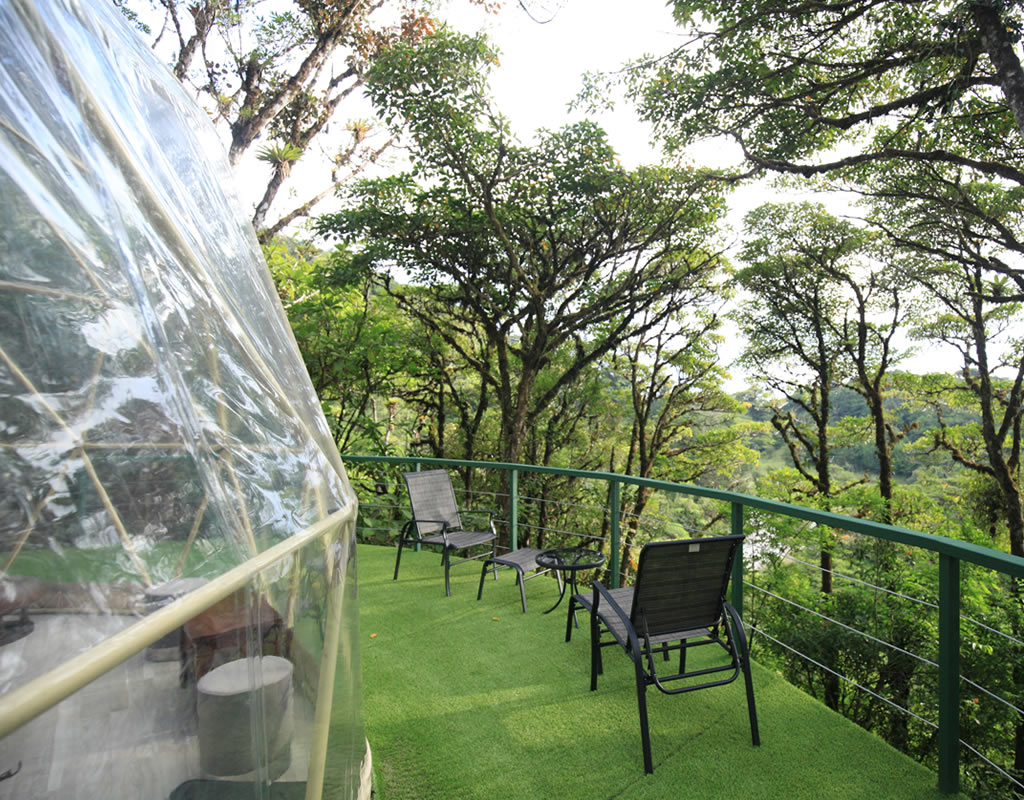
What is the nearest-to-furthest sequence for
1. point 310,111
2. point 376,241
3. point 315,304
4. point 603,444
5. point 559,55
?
1. point 559,55
2. point 315,304
3. point 376,241
4. point 310,111
5. point 603,444

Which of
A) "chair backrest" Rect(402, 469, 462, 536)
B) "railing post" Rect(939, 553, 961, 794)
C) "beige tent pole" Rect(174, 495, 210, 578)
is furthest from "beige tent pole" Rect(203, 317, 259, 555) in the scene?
"chair backrest" Rect(402, 469, 462, 536)

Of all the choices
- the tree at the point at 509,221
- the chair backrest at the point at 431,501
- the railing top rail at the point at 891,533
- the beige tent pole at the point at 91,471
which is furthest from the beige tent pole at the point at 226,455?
the tree at the point at 509,221

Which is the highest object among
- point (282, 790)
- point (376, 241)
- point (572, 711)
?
point (376, 241)

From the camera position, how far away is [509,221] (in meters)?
8.75

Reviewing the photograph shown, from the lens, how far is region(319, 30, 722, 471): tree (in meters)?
7.09

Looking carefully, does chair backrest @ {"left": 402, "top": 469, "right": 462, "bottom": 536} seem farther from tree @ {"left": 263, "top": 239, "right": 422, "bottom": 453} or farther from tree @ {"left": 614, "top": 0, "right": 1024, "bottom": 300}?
tree @ {"left": 614, "top": 0, "right": 1024, "bottom": 300}

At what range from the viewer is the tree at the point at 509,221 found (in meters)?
7.09

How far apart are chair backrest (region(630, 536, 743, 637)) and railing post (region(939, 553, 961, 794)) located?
75 centimetres

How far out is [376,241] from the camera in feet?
29.1

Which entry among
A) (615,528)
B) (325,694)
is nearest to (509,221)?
(615,528)

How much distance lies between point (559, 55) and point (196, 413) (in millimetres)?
7451

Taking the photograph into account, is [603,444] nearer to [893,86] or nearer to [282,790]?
[893,86]

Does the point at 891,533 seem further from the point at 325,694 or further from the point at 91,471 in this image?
the point at 91,471

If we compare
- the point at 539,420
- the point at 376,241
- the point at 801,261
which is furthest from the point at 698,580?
the point at 801,261
